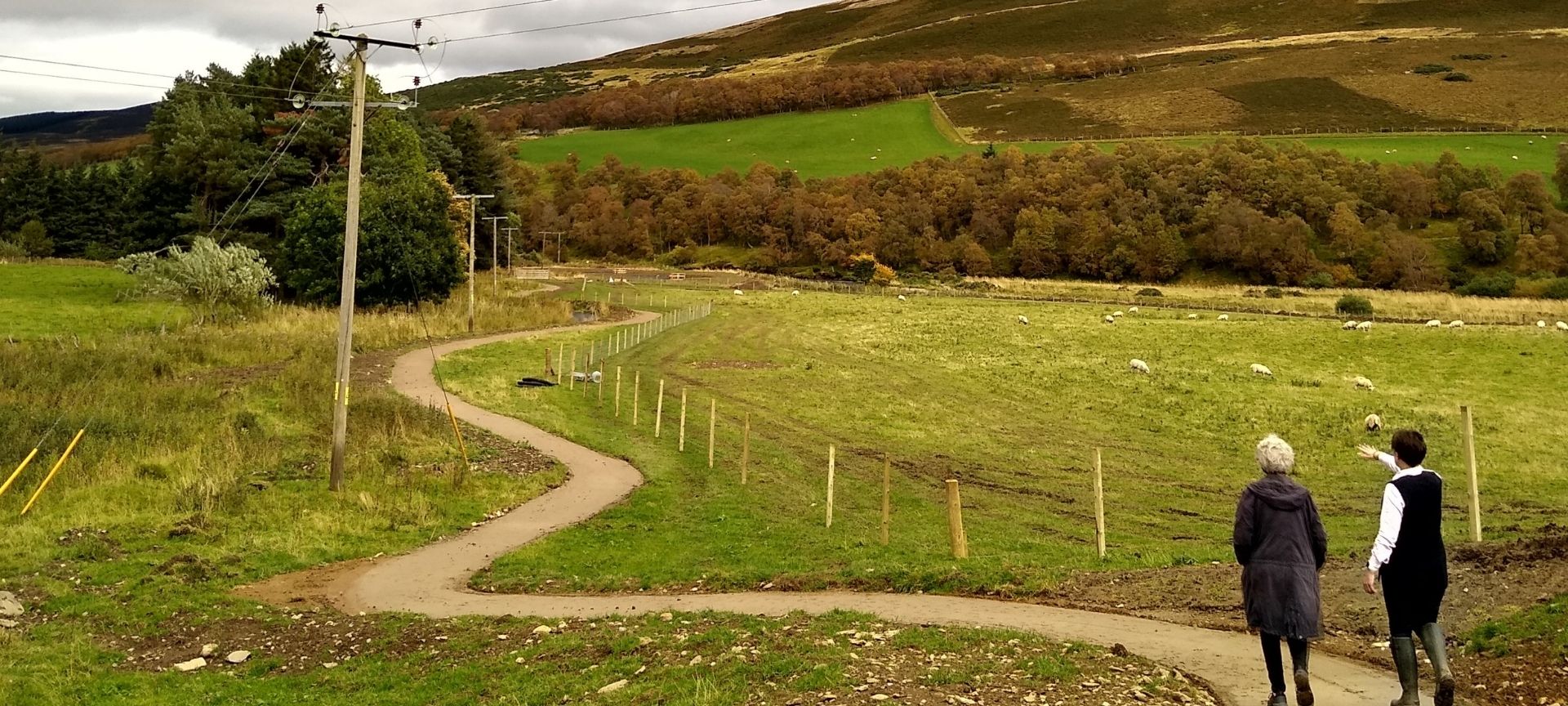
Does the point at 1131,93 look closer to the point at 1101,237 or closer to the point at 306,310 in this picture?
the point at 1101,237

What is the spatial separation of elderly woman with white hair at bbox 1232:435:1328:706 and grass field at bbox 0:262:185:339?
1829 inches

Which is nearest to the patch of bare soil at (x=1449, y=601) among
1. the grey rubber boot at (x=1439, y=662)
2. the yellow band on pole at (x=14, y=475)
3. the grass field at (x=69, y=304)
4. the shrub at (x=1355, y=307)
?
the grey rubber boot at (x=1439, y=662)

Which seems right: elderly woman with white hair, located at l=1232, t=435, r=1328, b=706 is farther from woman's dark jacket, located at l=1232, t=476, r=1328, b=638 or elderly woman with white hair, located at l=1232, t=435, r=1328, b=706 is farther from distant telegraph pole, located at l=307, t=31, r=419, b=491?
distant telegraph pole, located at l=307, t=31, r=419, b=491

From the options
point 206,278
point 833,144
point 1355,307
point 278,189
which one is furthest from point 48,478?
point 833,144

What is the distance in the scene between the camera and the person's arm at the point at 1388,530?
805cm

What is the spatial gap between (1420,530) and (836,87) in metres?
184

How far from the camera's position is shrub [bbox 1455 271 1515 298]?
285 feet

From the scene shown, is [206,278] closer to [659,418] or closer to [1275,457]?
Result: [659,418]

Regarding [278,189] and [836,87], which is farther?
[836,87]

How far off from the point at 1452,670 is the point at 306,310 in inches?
2129

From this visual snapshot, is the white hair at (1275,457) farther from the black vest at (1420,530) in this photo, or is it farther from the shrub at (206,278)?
the shrub at (206,278)

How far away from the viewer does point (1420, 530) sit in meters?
8.06

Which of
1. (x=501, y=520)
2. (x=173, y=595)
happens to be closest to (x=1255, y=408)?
(x=501, y=520)

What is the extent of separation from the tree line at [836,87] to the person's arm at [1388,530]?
179458 mm
